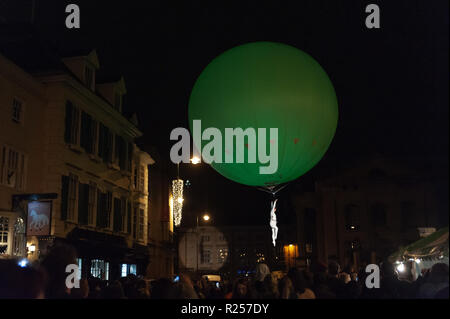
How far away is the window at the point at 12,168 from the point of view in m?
18.3

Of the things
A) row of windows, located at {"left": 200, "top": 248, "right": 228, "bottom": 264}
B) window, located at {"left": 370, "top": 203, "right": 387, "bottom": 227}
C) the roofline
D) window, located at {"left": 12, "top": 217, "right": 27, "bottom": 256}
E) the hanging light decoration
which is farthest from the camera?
row of windows, located at {"left": 200, "top": 248, "right": 228, "bottom": 264}

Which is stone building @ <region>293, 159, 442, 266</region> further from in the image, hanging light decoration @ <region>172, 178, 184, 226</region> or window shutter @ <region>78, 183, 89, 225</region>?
window shutter @ <region>78, 183, 89, 225</region>

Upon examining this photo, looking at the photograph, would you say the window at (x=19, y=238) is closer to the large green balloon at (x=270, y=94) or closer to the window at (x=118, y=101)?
the window at (x=118, y=101)

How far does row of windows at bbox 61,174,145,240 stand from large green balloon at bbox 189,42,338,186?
13085mm

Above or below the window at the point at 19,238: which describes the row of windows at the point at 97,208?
above

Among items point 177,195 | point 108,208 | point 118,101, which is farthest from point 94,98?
point 177,195


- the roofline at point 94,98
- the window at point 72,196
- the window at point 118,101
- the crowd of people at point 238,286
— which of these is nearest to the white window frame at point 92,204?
the window at point 72,196

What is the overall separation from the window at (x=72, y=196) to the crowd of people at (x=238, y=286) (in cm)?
1117

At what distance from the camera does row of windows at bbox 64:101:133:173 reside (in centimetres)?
2209

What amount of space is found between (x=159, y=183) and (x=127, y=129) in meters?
13.8

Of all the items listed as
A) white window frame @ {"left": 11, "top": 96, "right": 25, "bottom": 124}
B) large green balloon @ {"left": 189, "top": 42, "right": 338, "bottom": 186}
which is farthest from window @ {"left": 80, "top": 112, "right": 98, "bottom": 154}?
large green balloon @ {"left": 189, "top": 42, "right": 338, "bottom": 186}
